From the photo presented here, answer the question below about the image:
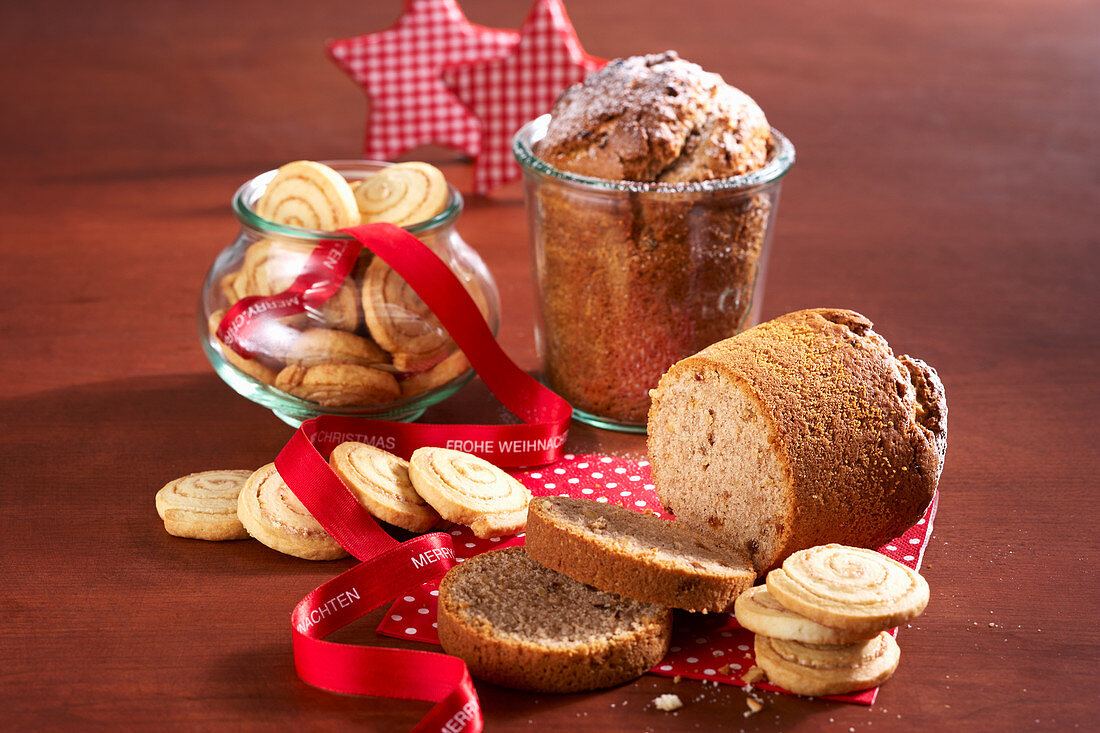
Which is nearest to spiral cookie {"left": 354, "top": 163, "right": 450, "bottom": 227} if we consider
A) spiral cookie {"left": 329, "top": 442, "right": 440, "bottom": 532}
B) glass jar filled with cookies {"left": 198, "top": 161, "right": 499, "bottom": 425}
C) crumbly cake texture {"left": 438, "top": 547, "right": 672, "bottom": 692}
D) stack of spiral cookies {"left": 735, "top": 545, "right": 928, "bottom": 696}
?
glass jar filled with cookies {"left": 198, "top": 161, "right": 499, "bottom": 425}

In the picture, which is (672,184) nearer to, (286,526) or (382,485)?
(382,485)

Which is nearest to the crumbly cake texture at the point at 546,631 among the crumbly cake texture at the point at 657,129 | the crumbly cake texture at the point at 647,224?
the crumbly cake texture at the point at 647,224

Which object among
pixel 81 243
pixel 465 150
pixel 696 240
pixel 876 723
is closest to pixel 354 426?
pixel 696 240

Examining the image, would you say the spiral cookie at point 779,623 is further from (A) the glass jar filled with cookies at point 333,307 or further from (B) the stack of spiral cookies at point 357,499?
(A) the glass jar filled with cookies at point 333,307

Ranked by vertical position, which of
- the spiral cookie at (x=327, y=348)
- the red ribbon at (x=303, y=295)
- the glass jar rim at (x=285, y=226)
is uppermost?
the glass jar rim at (x=285, y=226)

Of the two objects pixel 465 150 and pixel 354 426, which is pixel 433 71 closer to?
pixel 465 150

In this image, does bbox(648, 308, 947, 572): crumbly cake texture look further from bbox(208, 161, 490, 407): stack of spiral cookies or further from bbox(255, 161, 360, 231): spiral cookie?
bbox(255, 161, 360, 231): spiral cookie
